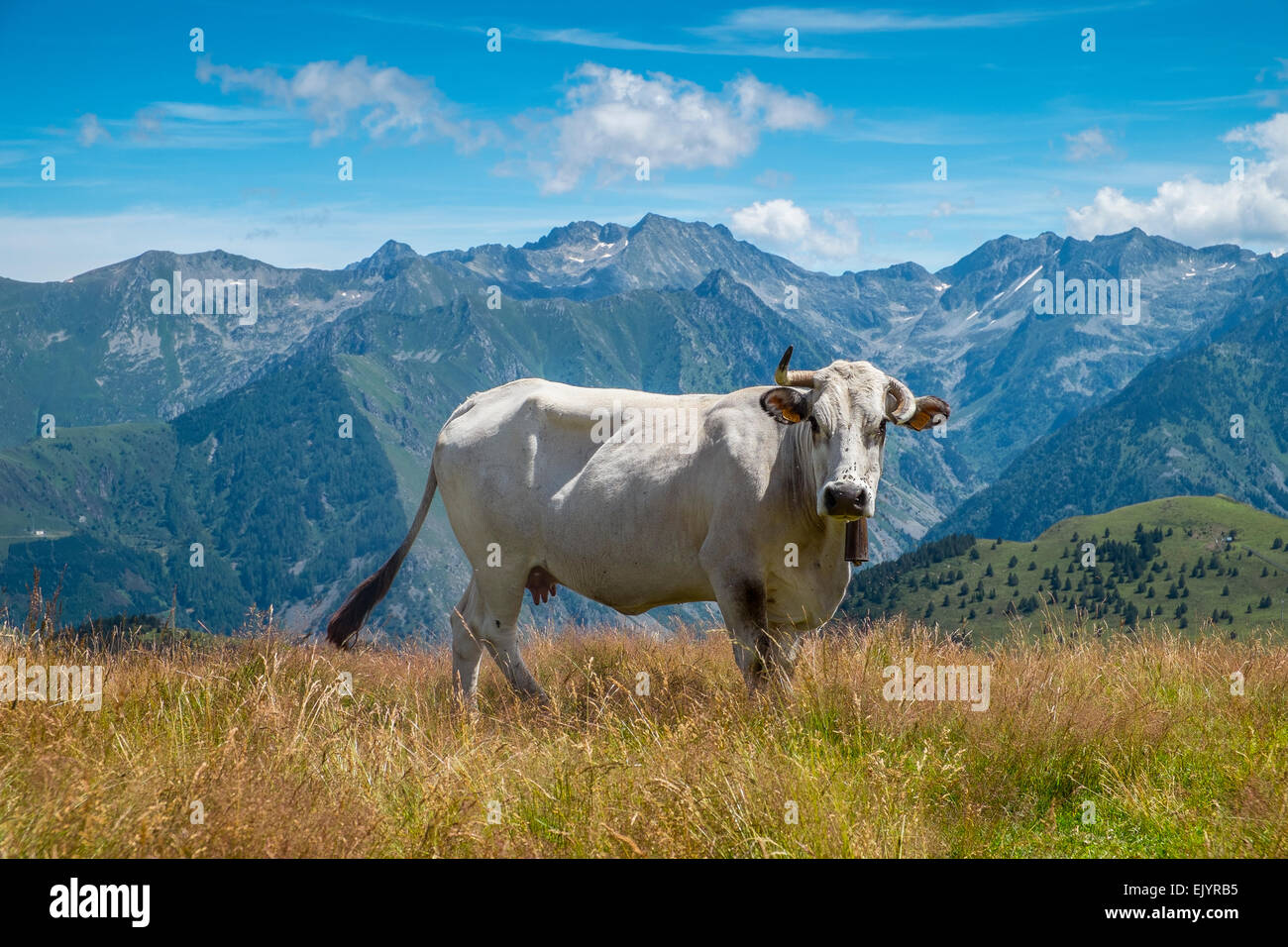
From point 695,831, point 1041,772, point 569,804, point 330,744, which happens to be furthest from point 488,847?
point 1041,772

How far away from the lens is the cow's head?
27.5 ft

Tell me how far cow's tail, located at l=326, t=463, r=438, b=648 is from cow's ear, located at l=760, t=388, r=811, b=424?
4.08 meters

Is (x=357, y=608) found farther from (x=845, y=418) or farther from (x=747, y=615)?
(x=845, y=418)

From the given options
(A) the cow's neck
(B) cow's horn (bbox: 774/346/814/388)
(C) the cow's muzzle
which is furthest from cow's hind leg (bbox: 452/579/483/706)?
(C) the cow's muzzle

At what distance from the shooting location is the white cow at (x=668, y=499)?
902 cm

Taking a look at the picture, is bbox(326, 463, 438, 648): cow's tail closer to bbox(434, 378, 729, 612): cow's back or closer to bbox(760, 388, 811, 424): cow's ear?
bbox(434, 378, 729, 612): cow's back

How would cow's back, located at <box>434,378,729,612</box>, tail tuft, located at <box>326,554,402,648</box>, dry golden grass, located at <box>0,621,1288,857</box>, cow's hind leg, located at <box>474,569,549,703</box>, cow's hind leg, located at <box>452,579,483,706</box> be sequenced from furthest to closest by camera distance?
1. tail tuft, located at <box>326,554,402,648</box>
2. cow's hind leg, located at <box>452,579,483,706</box>
3. cow's hind leg, located at <box>474,569,549,703</box>
4. cow's back, located at <box>434,378,729,612</box>
5. dry golden grass, located at <box>0,621,1288,857</box>

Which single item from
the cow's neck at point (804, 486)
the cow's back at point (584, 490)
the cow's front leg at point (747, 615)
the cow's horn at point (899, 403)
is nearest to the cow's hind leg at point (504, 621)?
the cow's back at point (584, 490)

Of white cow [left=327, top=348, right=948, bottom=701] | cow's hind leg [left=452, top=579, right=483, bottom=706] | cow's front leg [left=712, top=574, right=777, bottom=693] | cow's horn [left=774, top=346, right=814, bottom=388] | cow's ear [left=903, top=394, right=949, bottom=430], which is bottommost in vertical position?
cow's hind leg [left=452, top=579, right=483, bottom=706]

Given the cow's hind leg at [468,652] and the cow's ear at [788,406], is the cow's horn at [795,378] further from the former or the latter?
the cow's hind leg at [468,652]

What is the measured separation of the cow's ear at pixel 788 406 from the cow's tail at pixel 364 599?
4079 mm

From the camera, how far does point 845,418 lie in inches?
343

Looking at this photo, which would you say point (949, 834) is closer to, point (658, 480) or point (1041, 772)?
point (1041, 772)

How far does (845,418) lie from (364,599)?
6.13 meters
